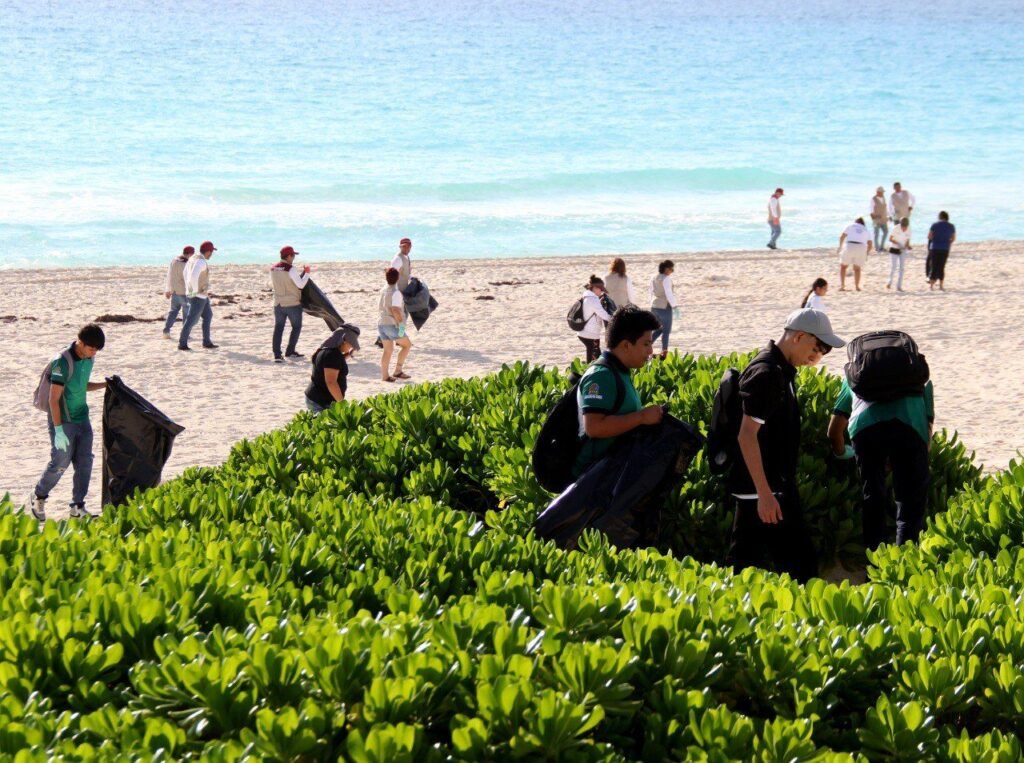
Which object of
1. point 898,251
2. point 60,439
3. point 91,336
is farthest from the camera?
point 898,251

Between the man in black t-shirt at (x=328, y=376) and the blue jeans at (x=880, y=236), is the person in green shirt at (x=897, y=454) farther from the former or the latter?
the blue jeans at (x=880, y=236)

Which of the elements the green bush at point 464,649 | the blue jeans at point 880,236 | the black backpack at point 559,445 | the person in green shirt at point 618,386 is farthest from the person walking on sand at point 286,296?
the blue jeans at point 880,236

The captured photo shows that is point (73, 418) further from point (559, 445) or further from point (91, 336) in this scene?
point (559, 445)

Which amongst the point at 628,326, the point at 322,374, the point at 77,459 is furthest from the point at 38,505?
the point at 628,326

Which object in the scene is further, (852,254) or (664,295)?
(852,254)

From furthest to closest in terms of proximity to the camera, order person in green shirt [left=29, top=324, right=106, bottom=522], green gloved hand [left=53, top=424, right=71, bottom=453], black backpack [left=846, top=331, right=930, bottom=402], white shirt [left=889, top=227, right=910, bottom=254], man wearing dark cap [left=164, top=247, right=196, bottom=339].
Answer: white shirt [left=889, top=227, right=910, bottom=254], man wearing dark cap [left=164, top=247, right=196, bottom=339], green gloved hand [left=53, top=424, right=71, bottom=453], person in green shirt [left=29, top=324, right=106, bottom=522], black backpack [left=846, top=331, right=930, bottom=402]

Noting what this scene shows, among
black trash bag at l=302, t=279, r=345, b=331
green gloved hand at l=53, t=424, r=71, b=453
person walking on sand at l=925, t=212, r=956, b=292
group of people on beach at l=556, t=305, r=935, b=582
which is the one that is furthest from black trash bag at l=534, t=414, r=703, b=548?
person walking on sand at l=925, t=212, r=956, b=292

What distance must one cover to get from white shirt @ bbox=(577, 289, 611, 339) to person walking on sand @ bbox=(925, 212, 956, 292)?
991 centimetres

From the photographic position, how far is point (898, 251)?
23422 millimetres

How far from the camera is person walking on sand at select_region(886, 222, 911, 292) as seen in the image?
2300 cm

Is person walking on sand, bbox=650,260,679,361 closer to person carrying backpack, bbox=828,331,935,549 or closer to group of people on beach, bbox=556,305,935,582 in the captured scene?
group of people on beach, bbox=556,305,935,582

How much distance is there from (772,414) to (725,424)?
272 mm

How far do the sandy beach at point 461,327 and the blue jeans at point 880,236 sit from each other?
80 cm

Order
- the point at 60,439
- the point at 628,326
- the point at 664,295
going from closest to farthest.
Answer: the point at 628,326
the point at 60,439
the point at 664,295
